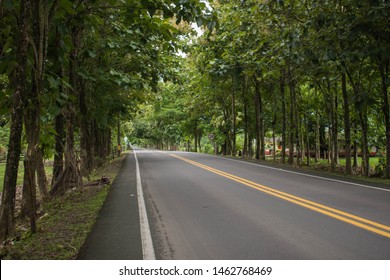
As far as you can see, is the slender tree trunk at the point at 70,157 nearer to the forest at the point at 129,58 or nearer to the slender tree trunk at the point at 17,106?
the forest at the point at 129,58

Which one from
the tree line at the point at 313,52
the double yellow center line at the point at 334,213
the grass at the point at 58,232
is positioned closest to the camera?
the grass at the point at 58,232

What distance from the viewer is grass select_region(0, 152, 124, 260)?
5.68 metres

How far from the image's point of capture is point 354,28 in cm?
1200

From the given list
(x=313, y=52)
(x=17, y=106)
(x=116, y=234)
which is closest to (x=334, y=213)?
(x=116, y=234)

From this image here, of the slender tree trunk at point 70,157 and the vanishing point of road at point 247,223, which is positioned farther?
the slender tree trunk at point 70,157

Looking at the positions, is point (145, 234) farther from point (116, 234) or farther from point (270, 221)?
point (270, 221)

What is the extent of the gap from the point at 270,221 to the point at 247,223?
46 centimetres

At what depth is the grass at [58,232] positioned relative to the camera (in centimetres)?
568

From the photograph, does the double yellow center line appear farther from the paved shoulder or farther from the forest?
the forest

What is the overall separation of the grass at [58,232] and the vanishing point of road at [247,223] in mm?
248

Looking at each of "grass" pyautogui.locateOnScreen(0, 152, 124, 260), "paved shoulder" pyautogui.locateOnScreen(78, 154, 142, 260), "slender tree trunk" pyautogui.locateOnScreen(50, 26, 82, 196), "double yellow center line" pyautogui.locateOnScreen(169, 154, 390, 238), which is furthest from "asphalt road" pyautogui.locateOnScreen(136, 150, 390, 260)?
"slender tree trunk" pyautogui.locateOnScreen(50, 26, 82, 196)

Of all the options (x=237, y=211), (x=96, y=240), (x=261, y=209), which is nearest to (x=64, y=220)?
(x=96, y=240)

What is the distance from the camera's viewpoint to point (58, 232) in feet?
22.9

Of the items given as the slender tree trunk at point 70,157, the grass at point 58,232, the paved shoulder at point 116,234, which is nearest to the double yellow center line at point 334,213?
the paved shoulder at point 116,234
